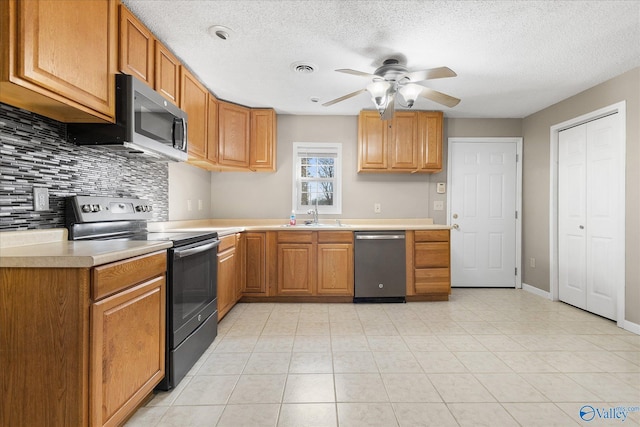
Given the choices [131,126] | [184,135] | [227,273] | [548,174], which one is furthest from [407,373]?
[548,174]

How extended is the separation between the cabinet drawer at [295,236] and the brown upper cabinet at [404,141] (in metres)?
1.17

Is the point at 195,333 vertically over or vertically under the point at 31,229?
under

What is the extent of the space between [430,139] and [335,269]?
197 cm

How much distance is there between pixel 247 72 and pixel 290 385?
252 centimetres

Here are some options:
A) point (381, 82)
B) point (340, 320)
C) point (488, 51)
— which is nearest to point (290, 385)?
point (340, 320)

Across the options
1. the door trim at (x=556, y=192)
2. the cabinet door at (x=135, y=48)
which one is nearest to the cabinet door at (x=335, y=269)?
the cabinet door at (x=135, y=48)

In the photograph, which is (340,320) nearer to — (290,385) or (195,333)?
(290,385)

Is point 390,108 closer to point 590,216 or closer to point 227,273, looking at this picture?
point 227,273

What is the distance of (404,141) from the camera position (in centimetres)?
383

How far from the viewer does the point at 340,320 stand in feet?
9.64

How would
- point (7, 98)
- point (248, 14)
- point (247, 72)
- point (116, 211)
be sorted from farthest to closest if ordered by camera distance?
point (247, 72)
point (116, 211)
point (248, 14)
point (7, 98)

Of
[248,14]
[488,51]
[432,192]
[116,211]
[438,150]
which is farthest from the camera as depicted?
[432,192]

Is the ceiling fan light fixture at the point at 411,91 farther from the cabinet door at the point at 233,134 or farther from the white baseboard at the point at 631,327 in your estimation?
the white baseboard at the point at 631,327

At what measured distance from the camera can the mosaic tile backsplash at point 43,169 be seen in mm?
1464
